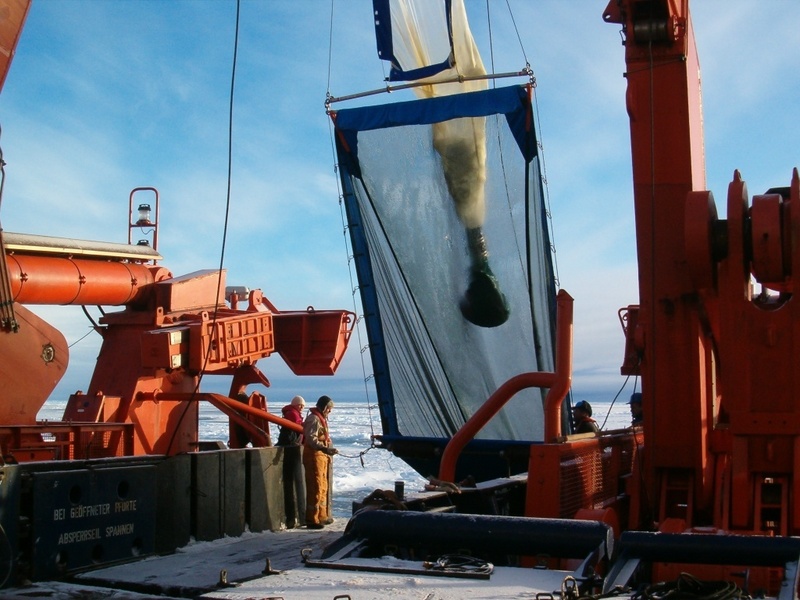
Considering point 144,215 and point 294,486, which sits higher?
point 144,215

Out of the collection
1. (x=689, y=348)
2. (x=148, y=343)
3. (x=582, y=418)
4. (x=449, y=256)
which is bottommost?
(x=582, y=418)

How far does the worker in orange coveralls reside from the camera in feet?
33.7

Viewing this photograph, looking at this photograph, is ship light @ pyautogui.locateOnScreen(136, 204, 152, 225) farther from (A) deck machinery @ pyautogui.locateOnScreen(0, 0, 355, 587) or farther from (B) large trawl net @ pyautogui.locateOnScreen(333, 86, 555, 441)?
(B) large trawl net @ pyautogui.locateOnScreen(333, 86, 555, 441)

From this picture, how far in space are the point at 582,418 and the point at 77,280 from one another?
7.10 m

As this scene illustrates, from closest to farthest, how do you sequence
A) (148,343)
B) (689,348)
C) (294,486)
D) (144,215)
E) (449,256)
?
(689,348), (294,486), (449,256), (148,343), (144,215)

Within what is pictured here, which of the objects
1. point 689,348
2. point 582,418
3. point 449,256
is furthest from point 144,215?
point 689,348

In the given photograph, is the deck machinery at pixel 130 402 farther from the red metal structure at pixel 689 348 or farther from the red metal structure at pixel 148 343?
the red metal structure at pixel 689 348

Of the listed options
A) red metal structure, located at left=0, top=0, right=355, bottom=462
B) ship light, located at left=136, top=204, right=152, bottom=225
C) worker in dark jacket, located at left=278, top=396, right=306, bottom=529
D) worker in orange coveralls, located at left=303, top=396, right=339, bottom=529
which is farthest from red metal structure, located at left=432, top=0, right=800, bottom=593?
ship light, located at left=136, top=204, right=152, bottom=225

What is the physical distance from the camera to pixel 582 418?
409 inches

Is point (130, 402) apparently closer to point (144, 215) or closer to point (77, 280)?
point (77, 280)

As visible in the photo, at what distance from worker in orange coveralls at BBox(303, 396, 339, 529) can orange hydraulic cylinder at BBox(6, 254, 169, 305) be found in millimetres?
4340

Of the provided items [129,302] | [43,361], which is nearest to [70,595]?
[43,361]

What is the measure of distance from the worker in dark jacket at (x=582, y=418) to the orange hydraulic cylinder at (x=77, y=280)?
6.83 m

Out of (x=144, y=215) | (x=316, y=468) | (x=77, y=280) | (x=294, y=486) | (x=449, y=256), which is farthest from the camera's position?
(x=144, y=215)
